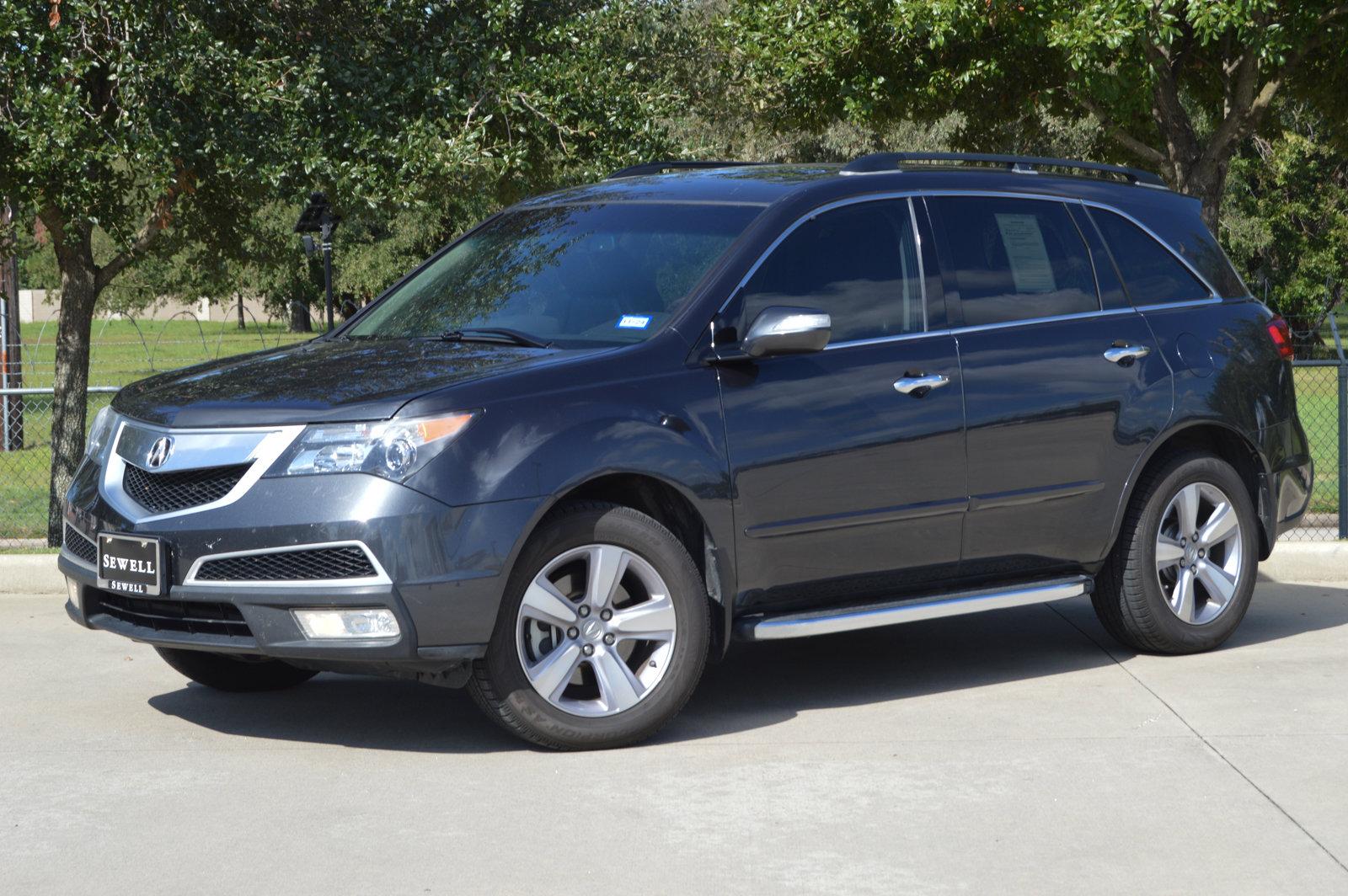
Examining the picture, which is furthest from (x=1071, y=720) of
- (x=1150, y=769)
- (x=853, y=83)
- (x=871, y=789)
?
(x=853, y=83)

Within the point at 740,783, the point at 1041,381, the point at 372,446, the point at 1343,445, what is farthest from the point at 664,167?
the point at 1343,445

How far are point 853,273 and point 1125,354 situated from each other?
1.23 metres

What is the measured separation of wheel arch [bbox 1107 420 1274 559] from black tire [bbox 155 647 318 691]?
3249 millimetres

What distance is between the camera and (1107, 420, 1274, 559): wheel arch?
7094 mm

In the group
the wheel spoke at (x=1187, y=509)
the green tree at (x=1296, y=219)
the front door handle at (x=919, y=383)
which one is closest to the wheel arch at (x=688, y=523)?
the front door handle at (x=919, y=383)

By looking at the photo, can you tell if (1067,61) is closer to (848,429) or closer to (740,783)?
(848,429)

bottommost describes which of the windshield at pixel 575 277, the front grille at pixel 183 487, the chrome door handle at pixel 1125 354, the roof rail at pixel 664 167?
the front grille at pixel 183 487

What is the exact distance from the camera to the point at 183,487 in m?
5.68

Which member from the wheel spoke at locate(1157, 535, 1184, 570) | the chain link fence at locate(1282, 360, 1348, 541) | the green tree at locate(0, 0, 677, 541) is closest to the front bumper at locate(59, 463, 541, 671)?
the wheel spoke at locate(1157, 535, 1184, 570)

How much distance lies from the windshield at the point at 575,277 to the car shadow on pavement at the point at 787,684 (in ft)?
4.49

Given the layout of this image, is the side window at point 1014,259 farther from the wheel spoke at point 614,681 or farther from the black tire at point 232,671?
the black tire at point 232,671

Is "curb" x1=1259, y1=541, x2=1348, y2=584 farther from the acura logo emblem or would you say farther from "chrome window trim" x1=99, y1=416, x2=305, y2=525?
the acura logo emblem

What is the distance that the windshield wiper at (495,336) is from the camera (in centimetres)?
613

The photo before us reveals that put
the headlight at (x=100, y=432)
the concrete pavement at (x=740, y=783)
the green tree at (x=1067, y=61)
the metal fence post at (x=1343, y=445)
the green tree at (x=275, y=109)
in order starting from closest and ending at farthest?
the concrete pavement at (x=740, y=783) → the headlight at (x=100, y=432) → the metal fence post at (x=1343, y=445) → the green tree at (x=275, y=109) → the green tree at (x=1067, y=61)
